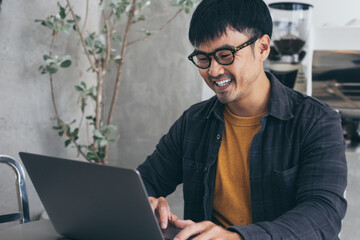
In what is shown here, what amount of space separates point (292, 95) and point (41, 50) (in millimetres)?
1784

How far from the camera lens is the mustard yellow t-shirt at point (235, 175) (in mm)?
1424

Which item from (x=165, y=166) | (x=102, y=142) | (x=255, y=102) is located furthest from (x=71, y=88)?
(x=255, y=102)

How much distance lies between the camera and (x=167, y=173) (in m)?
1.61

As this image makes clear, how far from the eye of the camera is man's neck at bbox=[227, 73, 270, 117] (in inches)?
57.8

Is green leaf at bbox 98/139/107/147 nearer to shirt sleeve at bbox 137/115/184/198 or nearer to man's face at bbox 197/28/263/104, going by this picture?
shirt sleeve at bbox 137/115/184/198

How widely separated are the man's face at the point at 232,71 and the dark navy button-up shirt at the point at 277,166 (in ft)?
0.35

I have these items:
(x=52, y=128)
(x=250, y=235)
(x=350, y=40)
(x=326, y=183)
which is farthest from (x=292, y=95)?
(x=52, y=128)

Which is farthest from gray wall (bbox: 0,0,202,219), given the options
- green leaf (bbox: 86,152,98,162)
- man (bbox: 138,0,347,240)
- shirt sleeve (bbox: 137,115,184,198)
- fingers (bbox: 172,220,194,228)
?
fingers (bbox: 172,220,194,228)

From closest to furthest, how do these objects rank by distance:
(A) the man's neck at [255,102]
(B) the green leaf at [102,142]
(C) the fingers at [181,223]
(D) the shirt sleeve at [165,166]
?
1. (C) the fingers at [181,223]
2. (A) the man's neck at [255,102]
3. (D) the shirt sleeve at [165,166]
4. (B) the green leaf at [102,142]

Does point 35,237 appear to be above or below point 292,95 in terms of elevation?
below

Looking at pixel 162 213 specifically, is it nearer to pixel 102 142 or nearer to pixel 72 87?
pixel 102 142

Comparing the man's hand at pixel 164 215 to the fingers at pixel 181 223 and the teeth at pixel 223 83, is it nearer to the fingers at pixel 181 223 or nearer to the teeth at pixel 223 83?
the fingers at pixel 181 223

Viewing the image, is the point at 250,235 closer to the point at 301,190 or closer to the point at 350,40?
the point at 301,190

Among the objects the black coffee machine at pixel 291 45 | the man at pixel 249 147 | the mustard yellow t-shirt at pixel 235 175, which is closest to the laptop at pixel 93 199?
the man at pixel 249 147
